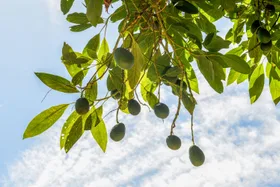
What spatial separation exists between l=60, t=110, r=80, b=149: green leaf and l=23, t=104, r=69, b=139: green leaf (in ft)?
0.17

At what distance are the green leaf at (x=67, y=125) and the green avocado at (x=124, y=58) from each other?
361 millimetres

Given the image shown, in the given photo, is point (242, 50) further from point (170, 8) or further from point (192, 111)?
point (192, 111)

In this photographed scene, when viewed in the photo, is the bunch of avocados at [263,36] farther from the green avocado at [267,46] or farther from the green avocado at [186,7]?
the green avocado at [186,7]

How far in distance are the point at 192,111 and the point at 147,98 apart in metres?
0.29

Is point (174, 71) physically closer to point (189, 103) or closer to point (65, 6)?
point (189, 103)

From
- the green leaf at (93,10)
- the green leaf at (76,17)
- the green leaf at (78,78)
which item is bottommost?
the green leaf at (78,78)

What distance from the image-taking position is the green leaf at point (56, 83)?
124cm

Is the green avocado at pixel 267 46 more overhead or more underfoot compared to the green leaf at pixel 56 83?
more underfoot

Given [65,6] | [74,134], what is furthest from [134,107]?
[65,6]

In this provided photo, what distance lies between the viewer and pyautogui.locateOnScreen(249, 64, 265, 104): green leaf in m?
1.74

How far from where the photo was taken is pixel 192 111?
4.22ft

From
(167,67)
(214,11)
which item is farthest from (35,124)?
(214,11)

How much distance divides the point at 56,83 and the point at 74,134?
16 centimetres

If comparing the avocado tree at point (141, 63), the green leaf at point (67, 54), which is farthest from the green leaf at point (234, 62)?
the green leaf at point (67, 54)
